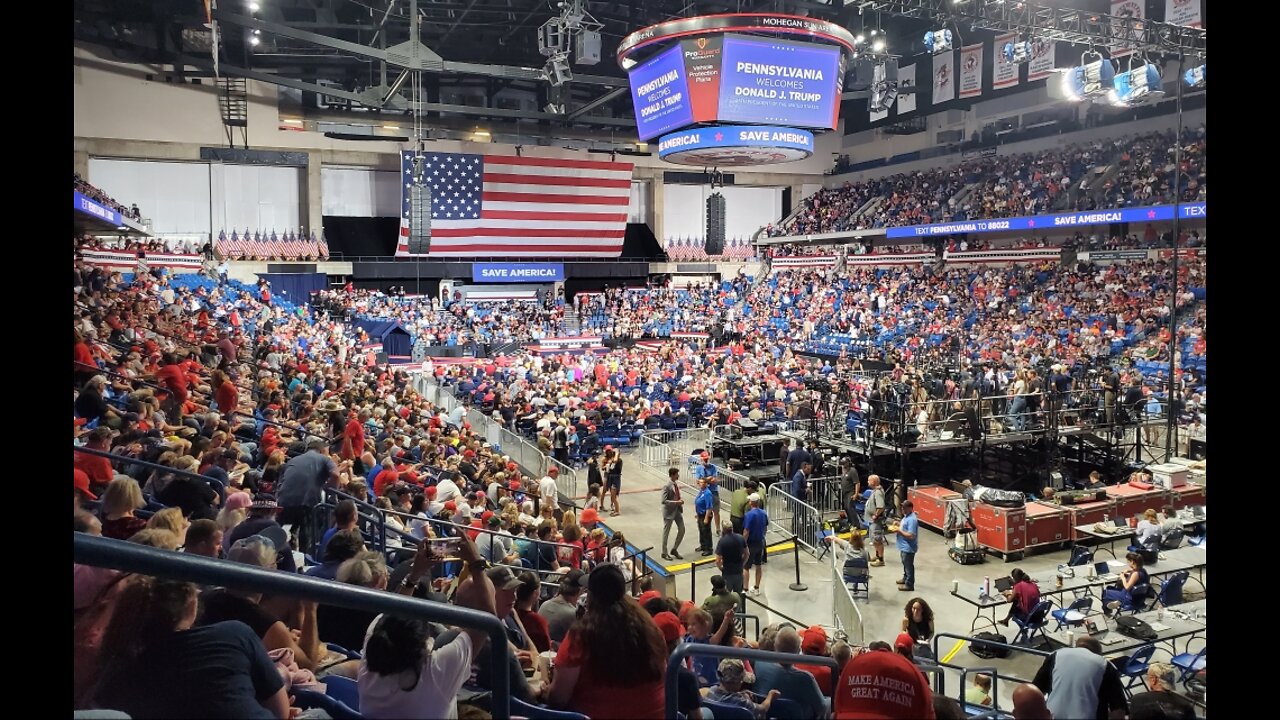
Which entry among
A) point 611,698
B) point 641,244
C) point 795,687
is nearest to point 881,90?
point 641,244

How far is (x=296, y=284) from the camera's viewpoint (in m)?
35.2

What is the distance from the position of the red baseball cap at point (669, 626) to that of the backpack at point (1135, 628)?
5664 millimetres

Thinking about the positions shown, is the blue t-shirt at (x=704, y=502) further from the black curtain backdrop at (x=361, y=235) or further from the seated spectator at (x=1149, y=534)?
the black curtain backdrop at (x=361, y=235)

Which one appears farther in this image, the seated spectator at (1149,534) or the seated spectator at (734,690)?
the seated spectator at (1149,534)

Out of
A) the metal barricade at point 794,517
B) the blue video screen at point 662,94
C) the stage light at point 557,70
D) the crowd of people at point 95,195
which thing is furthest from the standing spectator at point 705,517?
the stage light at point 557,70

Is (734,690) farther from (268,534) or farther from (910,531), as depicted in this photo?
(910,531)

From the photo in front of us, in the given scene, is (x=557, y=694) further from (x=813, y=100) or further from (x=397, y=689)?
(x=813, y=100)

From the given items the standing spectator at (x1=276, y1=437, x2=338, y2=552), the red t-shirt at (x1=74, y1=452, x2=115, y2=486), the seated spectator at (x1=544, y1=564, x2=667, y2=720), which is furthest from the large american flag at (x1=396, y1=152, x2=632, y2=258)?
the seated spectator at (x1=544, y1=564, x2=667, y2=720)

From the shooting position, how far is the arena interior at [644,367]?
147 inches

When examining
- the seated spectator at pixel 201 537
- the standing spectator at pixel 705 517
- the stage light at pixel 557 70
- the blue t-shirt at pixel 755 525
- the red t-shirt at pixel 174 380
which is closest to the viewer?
the seated spectator at pixel 201 537

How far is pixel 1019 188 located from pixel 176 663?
3533 cm
